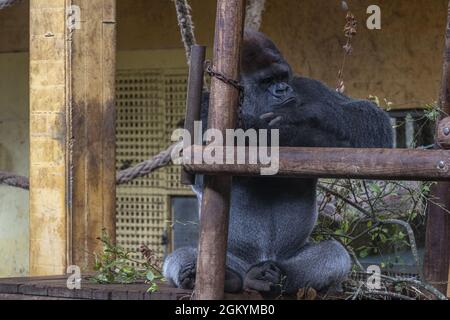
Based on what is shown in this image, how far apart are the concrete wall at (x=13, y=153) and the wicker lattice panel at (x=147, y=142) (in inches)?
29.7

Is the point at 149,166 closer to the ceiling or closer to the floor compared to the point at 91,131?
closer to the floor

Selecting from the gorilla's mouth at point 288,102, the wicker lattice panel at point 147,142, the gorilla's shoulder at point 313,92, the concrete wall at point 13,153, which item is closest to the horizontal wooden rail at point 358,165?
the gorilla's mouth at point 288,102

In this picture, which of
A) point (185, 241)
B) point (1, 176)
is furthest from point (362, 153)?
point (185, 241)

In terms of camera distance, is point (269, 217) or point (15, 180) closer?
point (269, 217)

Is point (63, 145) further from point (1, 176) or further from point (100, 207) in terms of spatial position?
point (1, 176)

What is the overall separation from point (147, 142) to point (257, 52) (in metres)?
3.51

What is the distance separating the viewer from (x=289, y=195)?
12.8ft

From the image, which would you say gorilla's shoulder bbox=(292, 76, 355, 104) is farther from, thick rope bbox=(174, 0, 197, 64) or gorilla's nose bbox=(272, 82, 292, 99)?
thick rope bbox=(174, 0, 197, 64)

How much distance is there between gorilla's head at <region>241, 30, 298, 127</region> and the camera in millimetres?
3660

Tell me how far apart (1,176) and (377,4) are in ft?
8.35

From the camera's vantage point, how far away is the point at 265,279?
3.53m
